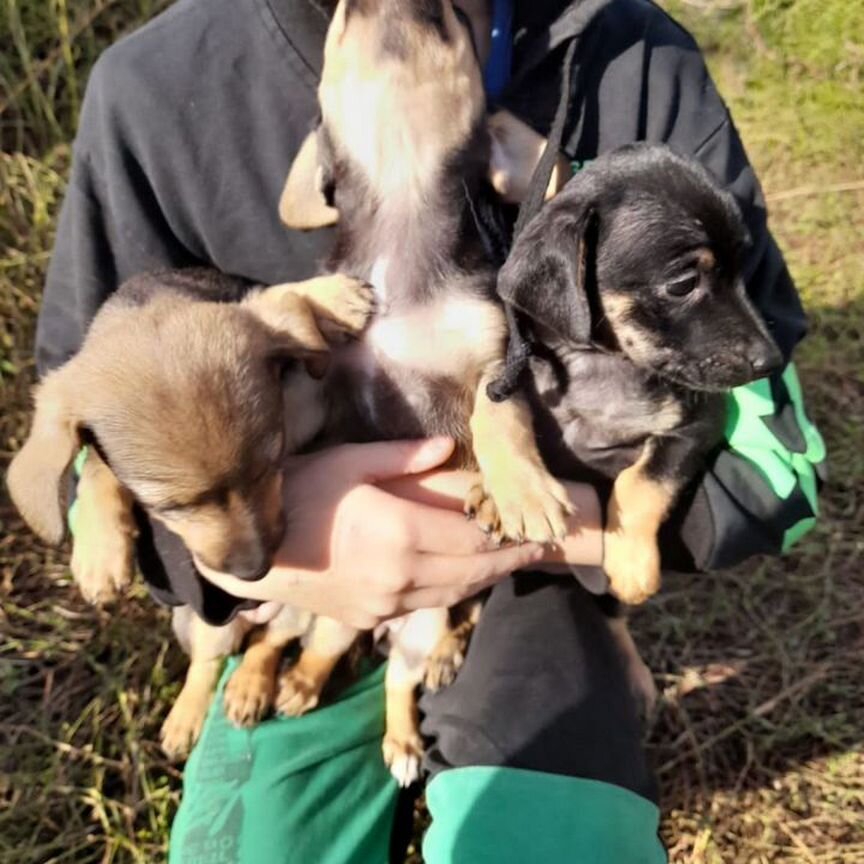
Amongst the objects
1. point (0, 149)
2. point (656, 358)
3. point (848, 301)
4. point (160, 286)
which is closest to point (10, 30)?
point (0, 149)

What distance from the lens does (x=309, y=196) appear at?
8.20 ft

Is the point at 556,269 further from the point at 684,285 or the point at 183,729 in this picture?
the point at 183,729

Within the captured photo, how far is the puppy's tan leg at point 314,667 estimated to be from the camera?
2.82 metres

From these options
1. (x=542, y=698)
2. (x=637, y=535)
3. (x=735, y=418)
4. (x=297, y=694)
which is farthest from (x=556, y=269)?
(x=297, y=694)

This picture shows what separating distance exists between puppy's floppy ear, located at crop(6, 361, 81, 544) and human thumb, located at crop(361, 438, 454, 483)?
0.69 meters

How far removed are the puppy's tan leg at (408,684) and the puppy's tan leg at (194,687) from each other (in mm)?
502

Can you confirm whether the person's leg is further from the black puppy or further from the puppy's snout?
the puppy's snout

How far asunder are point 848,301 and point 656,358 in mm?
2876

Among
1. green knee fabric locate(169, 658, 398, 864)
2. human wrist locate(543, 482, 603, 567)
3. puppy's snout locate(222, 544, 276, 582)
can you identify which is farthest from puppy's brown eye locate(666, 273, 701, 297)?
green knee fabric locate(169, 658, 398, 864)

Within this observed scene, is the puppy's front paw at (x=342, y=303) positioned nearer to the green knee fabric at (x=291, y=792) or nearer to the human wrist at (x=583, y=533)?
the human wrist at (x=583, y=533)

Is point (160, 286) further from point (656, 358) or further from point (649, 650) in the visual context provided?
point (649, 650)

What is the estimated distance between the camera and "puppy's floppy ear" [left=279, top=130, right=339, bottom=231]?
8.14ft

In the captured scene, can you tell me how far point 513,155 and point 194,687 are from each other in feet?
6.03

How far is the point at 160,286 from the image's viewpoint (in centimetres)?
259
